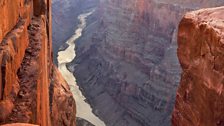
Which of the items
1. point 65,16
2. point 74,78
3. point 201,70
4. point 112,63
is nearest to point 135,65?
point 112,63

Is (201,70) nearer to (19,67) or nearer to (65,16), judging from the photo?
(19,67)

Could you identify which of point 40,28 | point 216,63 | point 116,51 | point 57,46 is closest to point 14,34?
point 40,28

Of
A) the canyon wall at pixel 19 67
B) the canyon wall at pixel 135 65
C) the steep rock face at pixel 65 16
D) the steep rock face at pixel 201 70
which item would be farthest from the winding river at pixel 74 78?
the canyon wall at pixel 19 67

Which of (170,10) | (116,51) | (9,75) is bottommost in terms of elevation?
(116,51)

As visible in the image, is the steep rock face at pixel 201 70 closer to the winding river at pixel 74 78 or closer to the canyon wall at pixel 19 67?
the canyon wall at pixel 19 67

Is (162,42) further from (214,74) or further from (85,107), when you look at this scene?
(214,74)

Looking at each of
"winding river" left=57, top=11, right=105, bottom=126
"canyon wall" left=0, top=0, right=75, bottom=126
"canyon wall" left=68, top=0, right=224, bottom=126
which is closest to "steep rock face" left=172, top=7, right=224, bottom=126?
"canyon wall" left=0, top=0, right=75, bottom=126

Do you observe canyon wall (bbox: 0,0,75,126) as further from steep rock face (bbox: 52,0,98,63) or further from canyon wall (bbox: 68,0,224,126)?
steep rock face (bbox: 52,0,98,63)
